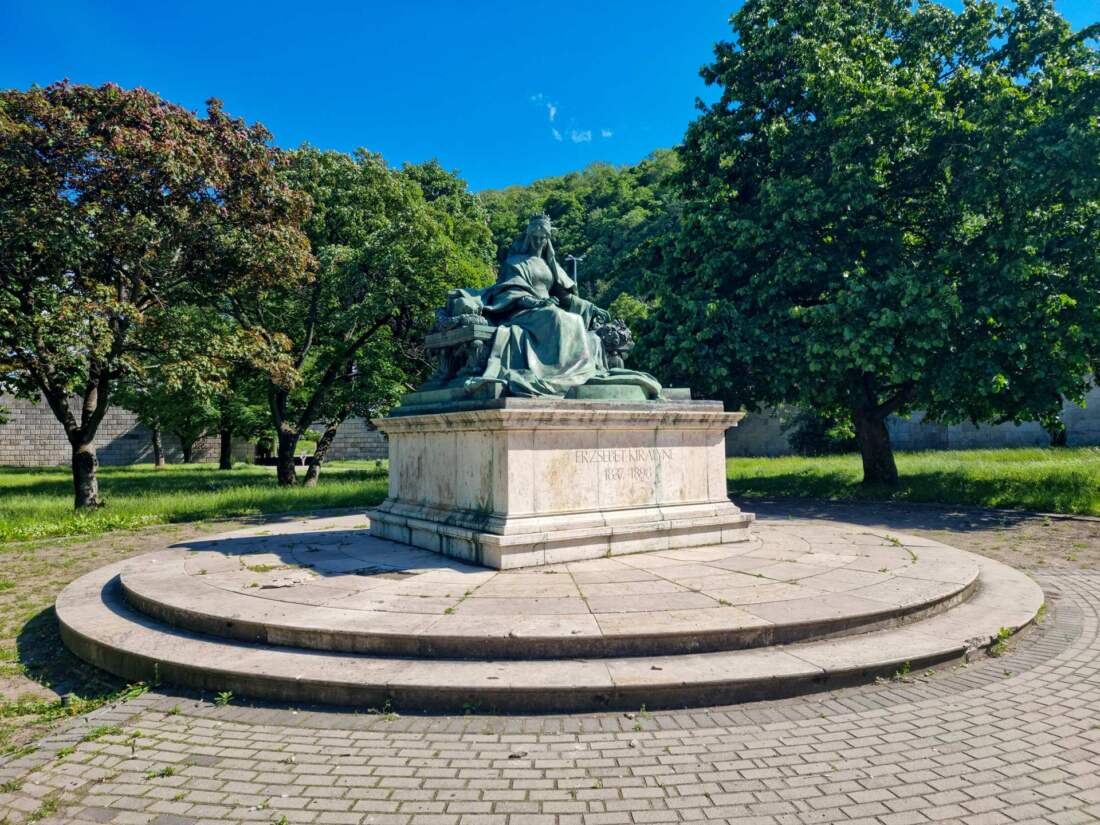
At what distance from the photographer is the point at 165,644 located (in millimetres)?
4875

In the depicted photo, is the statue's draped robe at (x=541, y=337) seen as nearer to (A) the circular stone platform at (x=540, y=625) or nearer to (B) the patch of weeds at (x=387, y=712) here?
(A) the circular stone platform at (x=540, y=625)

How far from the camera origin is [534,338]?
8172 mm

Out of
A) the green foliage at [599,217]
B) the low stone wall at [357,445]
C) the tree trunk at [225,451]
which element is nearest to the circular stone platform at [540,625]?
the green foliage at [599,217]

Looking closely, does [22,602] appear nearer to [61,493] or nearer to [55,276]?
[55,276]

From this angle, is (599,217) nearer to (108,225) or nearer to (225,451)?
(225,451)

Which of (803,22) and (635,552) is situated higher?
(803,22)

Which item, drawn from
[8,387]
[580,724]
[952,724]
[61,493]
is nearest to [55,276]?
[8,387]

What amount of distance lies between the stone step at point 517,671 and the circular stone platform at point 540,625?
1 centimetres

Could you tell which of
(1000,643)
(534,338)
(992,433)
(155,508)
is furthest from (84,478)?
(992,433)

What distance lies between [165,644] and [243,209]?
41.2ft

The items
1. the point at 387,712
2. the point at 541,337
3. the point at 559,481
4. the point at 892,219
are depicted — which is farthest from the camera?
the point at 892,219

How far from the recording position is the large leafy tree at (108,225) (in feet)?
41.2

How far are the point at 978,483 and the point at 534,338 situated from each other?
12950 millimetres

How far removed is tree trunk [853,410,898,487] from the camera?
16.7 meters
